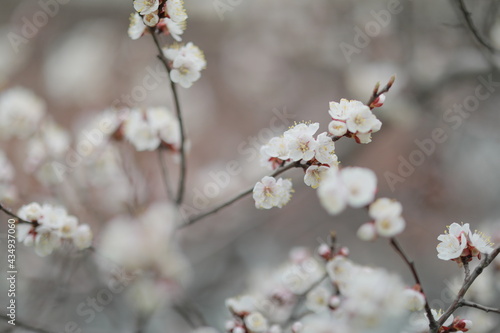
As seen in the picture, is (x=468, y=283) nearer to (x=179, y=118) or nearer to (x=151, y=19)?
(x=179, y=118)

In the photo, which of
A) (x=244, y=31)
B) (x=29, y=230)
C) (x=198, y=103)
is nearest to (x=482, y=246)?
(x=29, y=230)

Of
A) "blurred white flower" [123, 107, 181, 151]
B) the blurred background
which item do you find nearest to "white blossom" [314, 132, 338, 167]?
"blurred white flower" [123, 107, 181, 151]

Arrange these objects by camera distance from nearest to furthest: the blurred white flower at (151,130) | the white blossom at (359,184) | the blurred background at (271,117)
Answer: the white blossom at (359,184) < the blurred white flower at (151,130) < the blurred background at (271,117)

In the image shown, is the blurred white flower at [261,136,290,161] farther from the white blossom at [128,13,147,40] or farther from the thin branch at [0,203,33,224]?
the thin branch at [0,203,33,224]

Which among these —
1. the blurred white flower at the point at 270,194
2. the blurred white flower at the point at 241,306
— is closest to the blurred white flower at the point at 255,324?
the blurred white flower at the point at 241,306

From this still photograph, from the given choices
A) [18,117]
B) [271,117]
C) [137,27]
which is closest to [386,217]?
[137,27]

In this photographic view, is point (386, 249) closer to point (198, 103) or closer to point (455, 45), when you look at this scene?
point (455, 45)

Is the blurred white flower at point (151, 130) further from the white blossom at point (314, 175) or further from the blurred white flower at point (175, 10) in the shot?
the white blossom at point (314, 175)

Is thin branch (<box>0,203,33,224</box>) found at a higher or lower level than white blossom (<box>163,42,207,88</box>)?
lower
